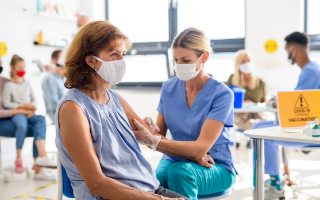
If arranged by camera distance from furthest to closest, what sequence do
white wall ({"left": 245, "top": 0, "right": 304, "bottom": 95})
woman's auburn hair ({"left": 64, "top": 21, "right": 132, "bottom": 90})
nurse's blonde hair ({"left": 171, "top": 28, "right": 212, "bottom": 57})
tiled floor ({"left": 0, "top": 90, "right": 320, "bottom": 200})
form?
white wall ({"left": 245, "top": 0, "right": 304, "bottom": 95}) < tiled floor ({"left": 0, "top": 90, "right": 320, "bottom": 200}) < nurse's blonde hair ({"left": 171, "top": 28, "right": 212, "bottom": 57}) < woman's auburn hair ({"left": 64, "top": 21, "right": 132, "bottom": 90})

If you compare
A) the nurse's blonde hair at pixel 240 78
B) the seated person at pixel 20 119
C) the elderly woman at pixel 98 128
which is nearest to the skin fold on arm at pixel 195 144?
the elderly woman at pixel 98 128

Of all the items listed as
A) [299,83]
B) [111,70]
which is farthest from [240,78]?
[111,70]

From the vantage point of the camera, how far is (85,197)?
1090 millimetres

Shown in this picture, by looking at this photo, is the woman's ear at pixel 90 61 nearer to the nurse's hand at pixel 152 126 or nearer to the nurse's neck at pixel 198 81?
the nurse's hand at pixel 152 126

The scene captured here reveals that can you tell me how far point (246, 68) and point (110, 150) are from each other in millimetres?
3007

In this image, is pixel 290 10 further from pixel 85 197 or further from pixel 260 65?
pixel 85 197

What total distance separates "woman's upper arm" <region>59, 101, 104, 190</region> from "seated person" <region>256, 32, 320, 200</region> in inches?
66.2

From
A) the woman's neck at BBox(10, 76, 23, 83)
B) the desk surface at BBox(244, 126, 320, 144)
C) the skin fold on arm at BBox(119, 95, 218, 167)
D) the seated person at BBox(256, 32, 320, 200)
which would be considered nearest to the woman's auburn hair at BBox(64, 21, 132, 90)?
the skin fold on arm at BBox(119, 95, 218, 167)

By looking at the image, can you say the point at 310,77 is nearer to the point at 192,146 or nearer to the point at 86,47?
the point at 192,146

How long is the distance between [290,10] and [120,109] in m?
3.60

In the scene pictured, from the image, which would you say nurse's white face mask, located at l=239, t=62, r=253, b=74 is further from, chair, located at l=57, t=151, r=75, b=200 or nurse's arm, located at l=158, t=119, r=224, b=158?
chair, located at l=57, t=151, r=75, b=200

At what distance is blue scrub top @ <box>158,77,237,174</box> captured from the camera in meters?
1.53

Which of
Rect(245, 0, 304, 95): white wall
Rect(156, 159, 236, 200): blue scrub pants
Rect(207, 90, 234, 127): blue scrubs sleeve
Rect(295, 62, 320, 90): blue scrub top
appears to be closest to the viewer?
Rect(156, 159, 236, 200): blue scrub pants

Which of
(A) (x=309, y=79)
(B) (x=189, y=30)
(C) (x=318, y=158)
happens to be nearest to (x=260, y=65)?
(C) (x=318, y=158)
